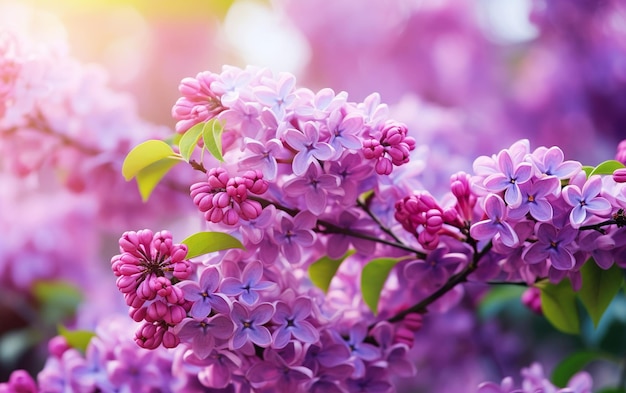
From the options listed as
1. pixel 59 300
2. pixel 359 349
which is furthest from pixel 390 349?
pixel 59 300

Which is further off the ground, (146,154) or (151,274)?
(146,154)

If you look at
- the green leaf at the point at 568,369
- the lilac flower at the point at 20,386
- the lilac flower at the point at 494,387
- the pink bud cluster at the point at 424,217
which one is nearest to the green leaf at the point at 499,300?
the green leaf at the point at 568,369

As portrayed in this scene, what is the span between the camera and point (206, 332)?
66 cm

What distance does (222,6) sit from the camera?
76.4 inches

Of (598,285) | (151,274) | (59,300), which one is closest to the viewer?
(151,274)

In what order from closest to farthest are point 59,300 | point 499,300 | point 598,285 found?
point 598,285 → point 499,300 → point 59,300

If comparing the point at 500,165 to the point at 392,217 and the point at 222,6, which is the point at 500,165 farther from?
the point at 222,6

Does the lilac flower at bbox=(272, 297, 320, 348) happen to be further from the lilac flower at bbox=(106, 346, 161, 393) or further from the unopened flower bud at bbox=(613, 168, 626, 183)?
the unopened flower bud at bbox=(613, 168, 626, 183)

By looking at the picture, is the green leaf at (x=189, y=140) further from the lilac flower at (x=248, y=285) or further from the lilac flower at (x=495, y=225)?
the lilac flower at (x=495, y=225)

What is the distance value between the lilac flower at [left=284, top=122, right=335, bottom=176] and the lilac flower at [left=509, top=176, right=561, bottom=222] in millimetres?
164

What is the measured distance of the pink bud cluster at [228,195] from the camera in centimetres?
63

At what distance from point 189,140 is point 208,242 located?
91 millimetres

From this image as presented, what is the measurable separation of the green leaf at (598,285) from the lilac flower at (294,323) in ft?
0.85

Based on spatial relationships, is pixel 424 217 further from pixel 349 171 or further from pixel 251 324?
pixel 251 324
